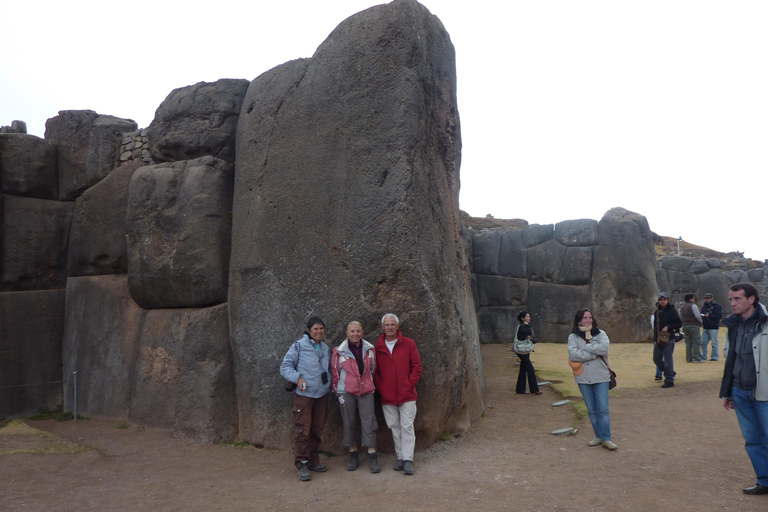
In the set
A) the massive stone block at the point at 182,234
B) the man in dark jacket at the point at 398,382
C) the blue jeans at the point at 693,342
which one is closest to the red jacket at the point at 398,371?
the man in dark jacket at the point at 398,382

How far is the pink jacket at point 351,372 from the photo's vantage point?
5.64 m

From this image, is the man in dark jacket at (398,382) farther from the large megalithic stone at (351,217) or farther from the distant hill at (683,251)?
the distant hill at (683,251)

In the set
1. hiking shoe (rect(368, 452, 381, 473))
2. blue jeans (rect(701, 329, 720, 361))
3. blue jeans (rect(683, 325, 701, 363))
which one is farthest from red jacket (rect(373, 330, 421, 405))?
blue jeans (rect(701, 329, 720, 361))

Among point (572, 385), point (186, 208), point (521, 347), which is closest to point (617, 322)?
point (572, 385)

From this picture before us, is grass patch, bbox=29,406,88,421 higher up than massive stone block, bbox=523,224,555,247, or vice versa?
massive stone block, bbox=523,224,555,247

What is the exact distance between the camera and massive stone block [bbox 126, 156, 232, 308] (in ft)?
23.9

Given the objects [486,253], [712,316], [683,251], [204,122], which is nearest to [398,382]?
[204,122]

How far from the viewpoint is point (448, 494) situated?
493 cm

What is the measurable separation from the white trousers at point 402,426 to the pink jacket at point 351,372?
0.33 m

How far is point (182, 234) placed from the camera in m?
7.32

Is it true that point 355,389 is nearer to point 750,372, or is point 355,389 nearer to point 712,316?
point 750,372

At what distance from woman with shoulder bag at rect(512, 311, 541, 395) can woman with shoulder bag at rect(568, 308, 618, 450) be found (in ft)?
8.54

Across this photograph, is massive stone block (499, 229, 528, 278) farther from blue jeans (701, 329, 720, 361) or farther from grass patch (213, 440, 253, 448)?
grass patch (213, 440, 253, 448)

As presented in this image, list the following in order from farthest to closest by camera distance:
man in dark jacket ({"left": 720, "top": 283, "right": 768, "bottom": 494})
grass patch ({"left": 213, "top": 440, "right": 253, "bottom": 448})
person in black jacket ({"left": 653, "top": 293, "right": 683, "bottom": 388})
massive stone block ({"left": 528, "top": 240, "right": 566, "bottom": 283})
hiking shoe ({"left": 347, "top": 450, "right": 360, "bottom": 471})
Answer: massive stone block ({"left": 528, "top": 240, "right": 566, "bottom": 283}) → person in black jacket ({"left": 653, "top": 293, "right": 683, "bottom": 388}) → grass patch ({"left": 213, "top": 440, "right": 253, "bottom": 448}) → hiking shoe ({"left": 347, "top": 450, "right": 360, "bottom": 471}) → man in dark jacket ({"left": 720, "top": 283, "right": 768, "bottom": 494})
